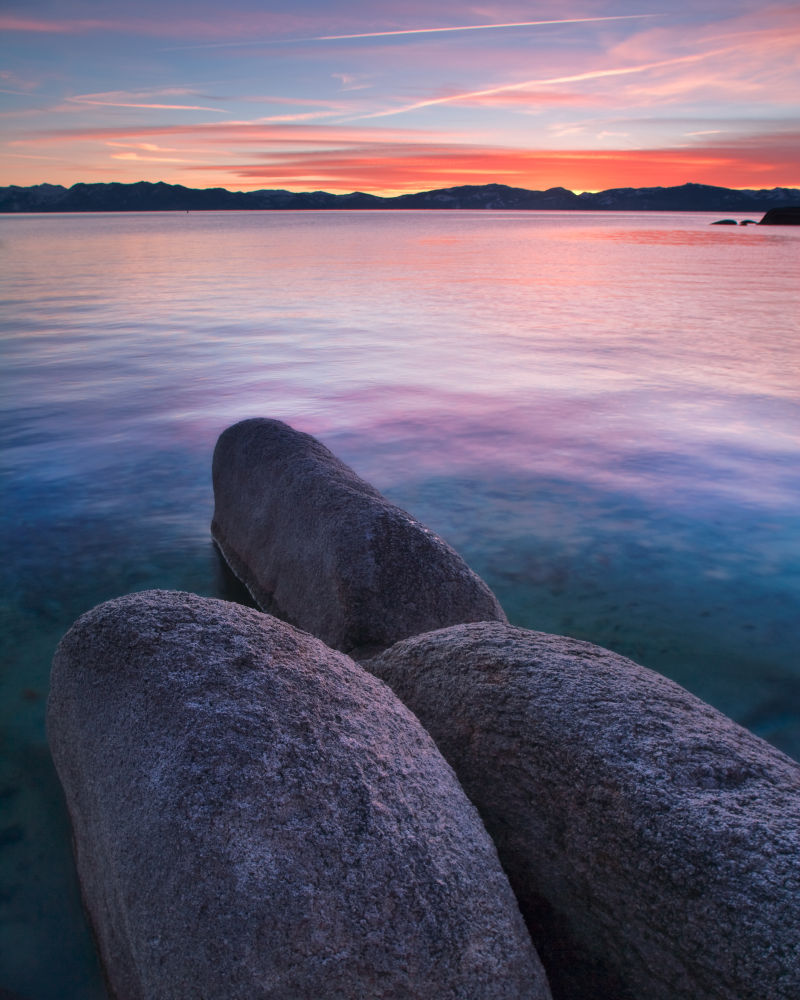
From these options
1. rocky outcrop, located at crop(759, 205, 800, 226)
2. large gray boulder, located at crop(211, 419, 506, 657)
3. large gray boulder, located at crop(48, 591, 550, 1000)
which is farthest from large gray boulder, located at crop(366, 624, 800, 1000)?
rocky outcrop, located at crop(759, 205, 800, 226)

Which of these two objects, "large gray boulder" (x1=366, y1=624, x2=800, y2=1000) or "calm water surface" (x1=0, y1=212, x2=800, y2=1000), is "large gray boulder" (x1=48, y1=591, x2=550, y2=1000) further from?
"calm water surface" (x1=0, y1=212, x2=800, y2=1000)

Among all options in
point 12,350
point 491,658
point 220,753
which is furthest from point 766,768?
point 12,350

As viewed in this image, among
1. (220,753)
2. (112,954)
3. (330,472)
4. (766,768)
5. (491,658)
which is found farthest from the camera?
(330,472)

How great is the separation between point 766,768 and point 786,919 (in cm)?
51

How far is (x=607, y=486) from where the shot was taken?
7.38 meters

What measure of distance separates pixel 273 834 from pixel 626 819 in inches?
37.0

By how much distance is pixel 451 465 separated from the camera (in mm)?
8008

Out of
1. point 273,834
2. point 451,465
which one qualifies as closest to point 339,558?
point 273,834

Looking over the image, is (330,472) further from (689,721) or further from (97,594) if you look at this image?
(689,721)

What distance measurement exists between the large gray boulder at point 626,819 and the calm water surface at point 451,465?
1684 mm

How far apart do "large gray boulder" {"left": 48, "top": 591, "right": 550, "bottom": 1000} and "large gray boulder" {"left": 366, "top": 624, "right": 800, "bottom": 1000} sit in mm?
198

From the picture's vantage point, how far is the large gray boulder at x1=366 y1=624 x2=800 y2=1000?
6.03 ft

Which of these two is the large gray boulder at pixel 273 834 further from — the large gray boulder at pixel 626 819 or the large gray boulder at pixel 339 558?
the large gray boulder at pixel 339 558

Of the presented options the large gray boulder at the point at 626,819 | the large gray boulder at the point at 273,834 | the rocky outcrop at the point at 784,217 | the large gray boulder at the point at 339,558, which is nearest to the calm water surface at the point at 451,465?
the large gray boulder at the point at 339,558
